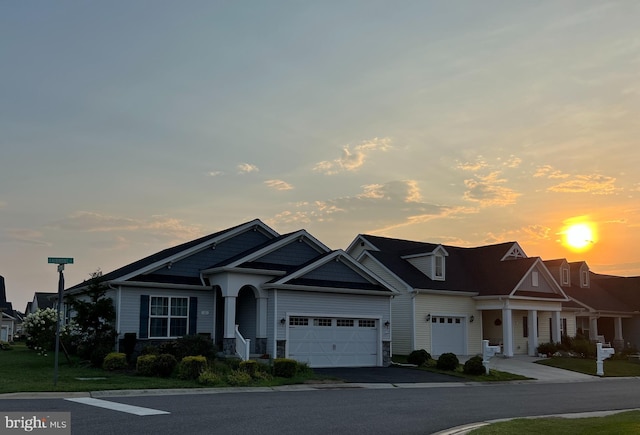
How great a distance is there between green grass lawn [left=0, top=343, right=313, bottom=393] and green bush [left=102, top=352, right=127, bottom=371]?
1.06 feet

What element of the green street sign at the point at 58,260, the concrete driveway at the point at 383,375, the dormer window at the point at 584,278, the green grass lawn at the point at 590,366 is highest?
the dormer window at the point at 584,278

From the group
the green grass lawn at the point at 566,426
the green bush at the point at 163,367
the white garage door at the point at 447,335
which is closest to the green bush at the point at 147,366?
the green bush at the point at 163,367

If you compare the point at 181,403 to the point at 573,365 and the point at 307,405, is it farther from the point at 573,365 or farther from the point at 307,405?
the point at 573,365

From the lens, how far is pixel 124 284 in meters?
27.5

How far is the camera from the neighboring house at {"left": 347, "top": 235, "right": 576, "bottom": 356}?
3716cm

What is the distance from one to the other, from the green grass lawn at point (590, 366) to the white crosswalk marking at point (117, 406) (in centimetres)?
2604

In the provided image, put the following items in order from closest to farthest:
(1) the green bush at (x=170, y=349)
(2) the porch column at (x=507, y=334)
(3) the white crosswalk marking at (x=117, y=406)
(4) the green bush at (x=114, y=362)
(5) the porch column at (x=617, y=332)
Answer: (3) the white crosswalk marking at (x=117, y=406)
(4) the green bush at (x=114, y=362)
(1) the green bush at (x=170, y=349)
(2) the porch column at (x=507, y=334)
(5) the porch column at (x=617, y=332)

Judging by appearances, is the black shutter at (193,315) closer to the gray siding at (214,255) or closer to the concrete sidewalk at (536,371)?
the gray siding at (214,255)

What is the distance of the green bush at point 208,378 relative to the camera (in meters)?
20.7

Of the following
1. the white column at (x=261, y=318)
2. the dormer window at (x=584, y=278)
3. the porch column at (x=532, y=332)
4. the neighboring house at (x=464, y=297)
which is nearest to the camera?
the white column at (x=261, y=318)

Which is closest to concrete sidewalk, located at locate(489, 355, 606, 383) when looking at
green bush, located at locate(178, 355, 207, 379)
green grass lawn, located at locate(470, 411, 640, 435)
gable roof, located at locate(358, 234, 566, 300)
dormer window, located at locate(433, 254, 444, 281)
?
gable roof, located at locate(358, 234, 566, 300)

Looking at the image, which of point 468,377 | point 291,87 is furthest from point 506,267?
point 291,87

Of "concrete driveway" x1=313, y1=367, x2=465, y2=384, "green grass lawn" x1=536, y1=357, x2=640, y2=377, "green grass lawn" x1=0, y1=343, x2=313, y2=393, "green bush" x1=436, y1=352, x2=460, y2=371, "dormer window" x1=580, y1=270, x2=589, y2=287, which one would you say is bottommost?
"green grass lawn" x1=536, y1=357, x2=640, y2=377

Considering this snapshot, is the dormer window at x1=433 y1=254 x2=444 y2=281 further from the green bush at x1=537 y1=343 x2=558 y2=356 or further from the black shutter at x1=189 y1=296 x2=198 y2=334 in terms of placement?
the black shutter at x1=189 y1=296 x2=198 y2=334
